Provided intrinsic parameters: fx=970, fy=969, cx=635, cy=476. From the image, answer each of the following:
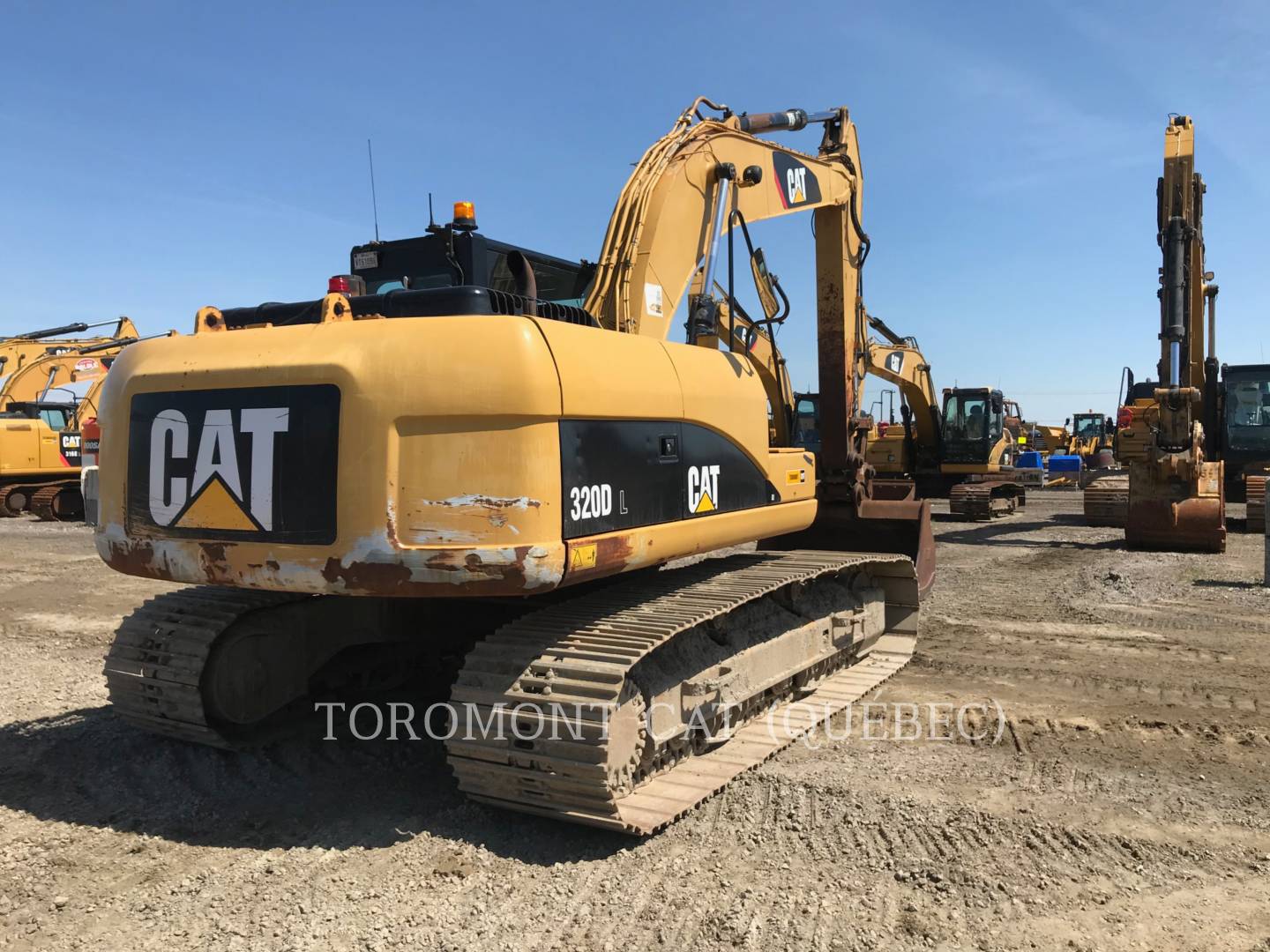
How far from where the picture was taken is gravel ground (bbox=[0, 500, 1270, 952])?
10.2ft

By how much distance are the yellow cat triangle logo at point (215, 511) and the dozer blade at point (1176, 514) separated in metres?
11.9

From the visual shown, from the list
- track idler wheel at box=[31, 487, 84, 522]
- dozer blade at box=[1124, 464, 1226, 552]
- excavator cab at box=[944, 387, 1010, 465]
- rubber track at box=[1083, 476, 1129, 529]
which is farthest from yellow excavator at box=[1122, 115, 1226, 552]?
track idler wheel at box=[31, 487, 84, 522]

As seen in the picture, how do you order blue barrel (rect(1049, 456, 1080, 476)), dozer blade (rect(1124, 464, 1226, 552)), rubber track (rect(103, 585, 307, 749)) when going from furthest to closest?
blue barrel (rect(1049, 456, 1080, 476)), dozer blade (rect(1124, 464, 1226, 552)), rubber track (rect(103, 585, 307, 749))

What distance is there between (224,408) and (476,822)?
1.90 meters

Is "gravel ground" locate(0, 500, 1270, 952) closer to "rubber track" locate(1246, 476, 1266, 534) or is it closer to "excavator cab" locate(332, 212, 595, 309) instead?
"excavator cab" locate(332, 212, 595, 309)

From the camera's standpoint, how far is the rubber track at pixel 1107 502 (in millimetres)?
15000

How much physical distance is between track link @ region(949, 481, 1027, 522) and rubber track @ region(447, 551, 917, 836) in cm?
1348

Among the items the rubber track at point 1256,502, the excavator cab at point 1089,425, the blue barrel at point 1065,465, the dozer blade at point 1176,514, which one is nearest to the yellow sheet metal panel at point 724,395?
the dozer blade at point 1176,514

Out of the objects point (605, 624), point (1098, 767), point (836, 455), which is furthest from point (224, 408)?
point (836, 455)

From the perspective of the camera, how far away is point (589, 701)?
3.44 m

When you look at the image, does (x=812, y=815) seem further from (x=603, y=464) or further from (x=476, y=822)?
(x=603, y=464)

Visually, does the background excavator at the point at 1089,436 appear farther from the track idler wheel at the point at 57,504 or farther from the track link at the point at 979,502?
the track idler wheel at the point at 57,504

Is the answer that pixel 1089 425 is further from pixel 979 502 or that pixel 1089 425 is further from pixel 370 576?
pixel 370 576

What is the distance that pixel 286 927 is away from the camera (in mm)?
3125
